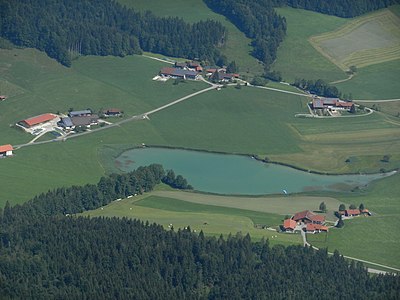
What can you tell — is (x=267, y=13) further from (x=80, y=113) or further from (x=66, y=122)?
(x=66, y=122)

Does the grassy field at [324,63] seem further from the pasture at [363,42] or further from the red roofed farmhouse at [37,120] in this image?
the red roofed farmhouse at [37,120]

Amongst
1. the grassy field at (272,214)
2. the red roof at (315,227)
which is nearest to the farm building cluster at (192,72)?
the grassy field at (272,214)

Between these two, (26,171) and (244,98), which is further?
(244,98)

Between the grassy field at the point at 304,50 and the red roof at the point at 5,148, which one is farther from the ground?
the grassy field at the point at 304,50

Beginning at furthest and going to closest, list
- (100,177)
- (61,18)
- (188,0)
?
(188,0) < (61,18) < (100,177)

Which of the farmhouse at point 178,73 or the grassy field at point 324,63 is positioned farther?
the grassy field at point 324,63

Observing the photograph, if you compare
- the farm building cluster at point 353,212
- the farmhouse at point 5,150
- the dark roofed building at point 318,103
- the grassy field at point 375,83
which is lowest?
the farmhouse at point 5,150

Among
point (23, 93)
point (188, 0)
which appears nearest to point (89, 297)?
point (23, 93)

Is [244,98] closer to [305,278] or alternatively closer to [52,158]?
[52,158]
